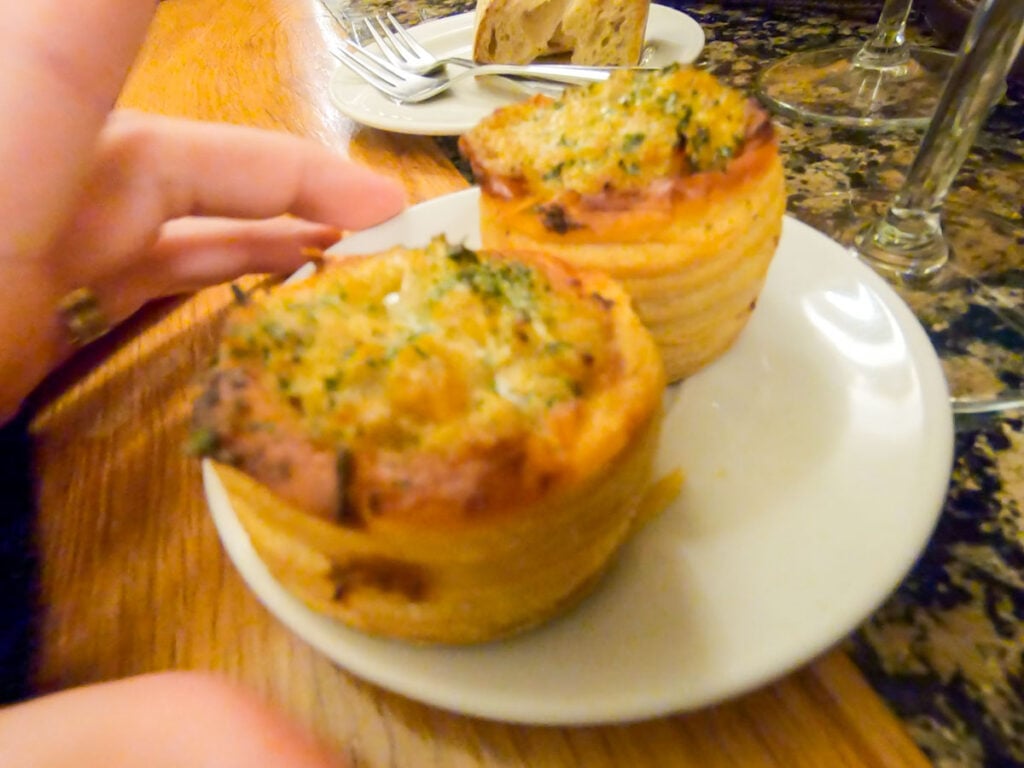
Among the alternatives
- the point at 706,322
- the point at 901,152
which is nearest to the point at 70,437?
the point at 706,322

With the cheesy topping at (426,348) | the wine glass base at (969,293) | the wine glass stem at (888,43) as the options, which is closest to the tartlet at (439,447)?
the cheesy topping at (426,348)

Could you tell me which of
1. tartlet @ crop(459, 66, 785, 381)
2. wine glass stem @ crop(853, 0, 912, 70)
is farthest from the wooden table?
wine glass stem @ crop(853, 0, 912, 70)

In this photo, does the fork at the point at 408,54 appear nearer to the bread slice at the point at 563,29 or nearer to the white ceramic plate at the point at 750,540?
the bread slice at the point at 563,29

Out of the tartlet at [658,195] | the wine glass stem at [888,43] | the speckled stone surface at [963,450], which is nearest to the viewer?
the speckled stone surface at [963,450]

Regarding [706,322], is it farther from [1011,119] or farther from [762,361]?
[1011,119]

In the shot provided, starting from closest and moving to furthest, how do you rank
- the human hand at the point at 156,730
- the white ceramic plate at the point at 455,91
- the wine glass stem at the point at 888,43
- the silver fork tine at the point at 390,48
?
the human hand at the point at 156,730, the white ceramic plate at the point at 455,91, the wine glass stem at the point at 888,43, the silver fork tine at the point at 390,48
